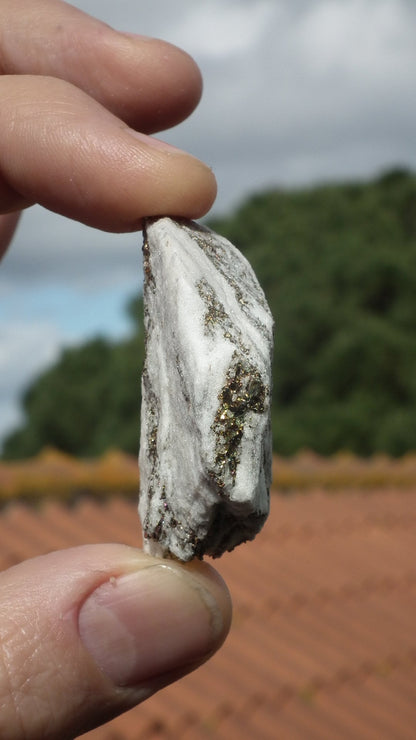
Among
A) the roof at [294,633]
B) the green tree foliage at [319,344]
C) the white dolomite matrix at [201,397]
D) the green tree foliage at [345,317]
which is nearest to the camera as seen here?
the white dolomite matrix at [201,397]

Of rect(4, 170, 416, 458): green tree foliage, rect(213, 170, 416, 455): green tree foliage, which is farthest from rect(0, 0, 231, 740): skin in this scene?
rect(4, 170, 416, 458): green tree foliage

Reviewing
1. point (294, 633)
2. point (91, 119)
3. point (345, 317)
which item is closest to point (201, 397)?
point (91, 119)

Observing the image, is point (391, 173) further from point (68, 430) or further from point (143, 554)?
point (143, 554)

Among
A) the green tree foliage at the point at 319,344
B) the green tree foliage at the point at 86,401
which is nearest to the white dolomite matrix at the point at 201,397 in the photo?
the green tree foliage at the point at 319,344

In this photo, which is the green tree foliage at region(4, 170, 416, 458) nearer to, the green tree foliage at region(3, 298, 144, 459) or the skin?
the green tree foliage at region(3, 298, 144, 459)

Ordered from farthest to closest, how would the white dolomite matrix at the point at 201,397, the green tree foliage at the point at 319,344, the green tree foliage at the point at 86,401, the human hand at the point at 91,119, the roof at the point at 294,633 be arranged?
1. the green tree foliage at the point at 86,401
2. the green tree foliage at the point at 319,344
3. the roof at the point at 294,633
4. the human hand at the point at 91,119
5. the white dolomite matrix at the point at 201,397

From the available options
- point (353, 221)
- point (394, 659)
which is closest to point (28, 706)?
point (394, 659)

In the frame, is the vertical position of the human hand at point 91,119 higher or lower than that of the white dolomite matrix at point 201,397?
higher

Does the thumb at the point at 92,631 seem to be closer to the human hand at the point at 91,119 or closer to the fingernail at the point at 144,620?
the fingernail at the point at 144,620
